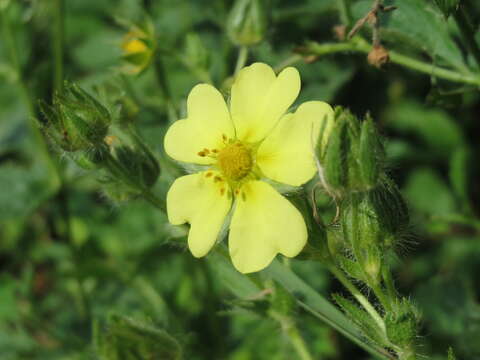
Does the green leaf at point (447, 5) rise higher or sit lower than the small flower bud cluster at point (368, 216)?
higher

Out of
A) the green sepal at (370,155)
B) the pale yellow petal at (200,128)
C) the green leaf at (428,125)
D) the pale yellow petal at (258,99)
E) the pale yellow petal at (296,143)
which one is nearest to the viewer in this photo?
the green sepal at (370,155)

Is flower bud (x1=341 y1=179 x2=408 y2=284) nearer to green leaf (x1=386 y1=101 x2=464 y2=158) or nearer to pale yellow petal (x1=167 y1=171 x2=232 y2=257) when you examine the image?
pale yellow petal (x1=167 y1=171 x2=232 y2=257)

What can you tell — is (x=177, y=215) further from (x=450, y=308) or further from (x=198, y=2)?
(x=198, y=2)

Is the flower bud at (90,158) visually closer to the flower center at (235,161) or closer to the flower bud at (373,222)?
the flower center at (235,161)

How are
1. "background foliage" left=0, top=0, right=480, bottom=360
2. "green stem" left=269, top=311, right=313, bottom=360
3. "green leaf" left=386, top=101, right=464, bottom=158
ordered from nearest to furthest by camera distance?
"green stem" left=269, top=311, right=313, bottom=360 < "background foliage" left=0, top=0, right=480, bottom=360 < "green leaf" left=386, top=101, right=464, bottom=158

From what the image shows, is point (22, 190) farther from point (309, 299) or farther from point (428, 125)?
point (428, 125)

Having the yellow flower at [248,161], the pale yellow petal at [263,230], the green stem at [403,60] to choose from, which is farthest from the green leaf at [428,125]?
the pale yellow petal at [263,230]

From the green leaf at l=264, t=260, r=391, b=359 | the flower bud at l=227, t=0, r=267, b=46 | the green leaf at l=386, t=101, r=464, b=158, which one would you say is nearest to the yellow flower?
the green leaf at l=264, t=260, r=391, b=359
